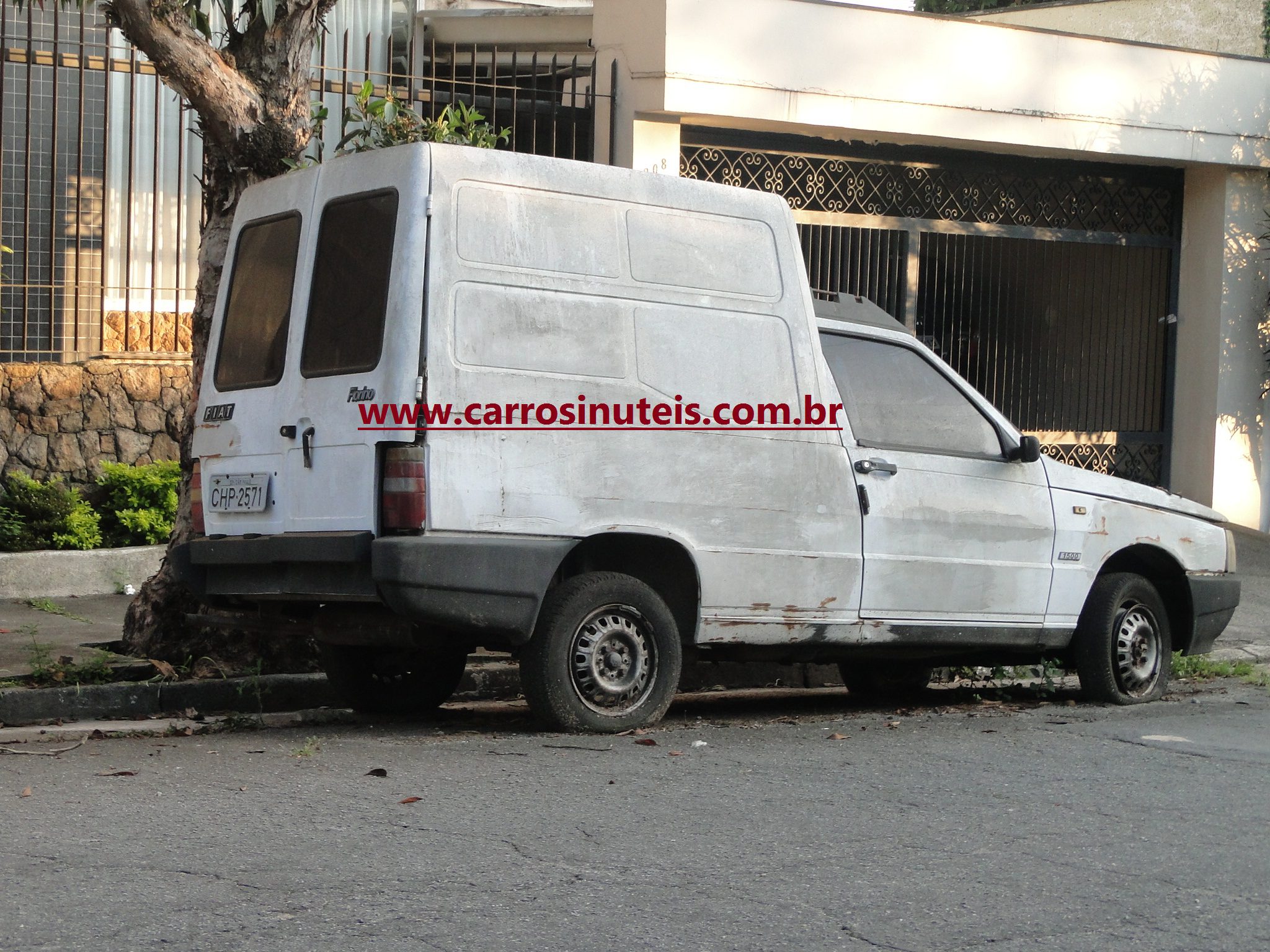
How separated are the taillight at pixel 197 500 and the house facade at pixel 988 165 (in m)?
5.00

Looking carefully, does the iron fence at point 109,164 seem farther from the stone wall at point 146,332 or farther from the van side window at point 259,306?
the van side window at point 259,306

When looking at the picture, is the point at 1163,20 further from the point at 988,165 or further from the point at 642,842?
the point at 642,842

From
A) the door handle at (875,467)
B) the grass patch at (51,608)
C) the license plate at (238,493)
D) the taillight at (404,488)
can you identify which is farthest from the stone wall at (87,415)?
the door handle at (875,467)

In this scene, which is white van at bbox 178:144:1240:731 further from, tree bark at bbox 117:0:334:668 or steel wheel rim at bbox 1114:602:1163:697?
tree bark at bbox 117:0:334:668

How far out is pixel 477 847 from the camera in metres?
4.22

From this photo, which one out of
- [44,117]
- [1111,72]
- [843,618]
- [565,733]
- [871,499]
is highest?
[1111,72]

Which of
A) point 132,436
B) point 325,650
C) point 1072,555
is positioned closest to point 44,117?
point 132,436

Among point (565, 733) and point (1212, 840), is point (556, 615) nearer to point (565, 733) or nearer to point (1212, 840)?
point (565, 733)

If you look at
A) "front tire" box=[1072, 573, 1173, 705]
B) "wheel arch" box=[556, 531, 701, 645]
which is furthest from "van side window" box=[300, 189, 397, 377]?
"front tire" box=[1072, 573, 1173, 705]

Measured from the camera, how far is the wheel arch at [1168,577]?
7648 mm

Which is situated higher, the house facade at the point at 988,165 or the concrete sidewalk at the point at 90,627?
the house facade at the point at 988,165

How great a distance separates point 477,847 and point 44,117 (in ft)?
30.4

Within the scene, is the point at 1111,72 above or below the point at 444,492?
above

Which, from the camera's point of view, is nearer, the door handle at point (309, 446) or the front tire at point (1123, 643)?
the door handle at point (309, 446)
